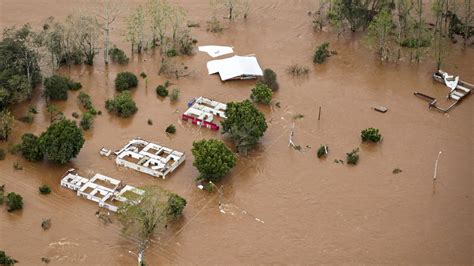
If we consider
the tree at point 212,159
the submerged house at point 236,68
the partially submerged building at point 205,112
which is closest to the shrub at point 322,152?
the tree at point 212,159

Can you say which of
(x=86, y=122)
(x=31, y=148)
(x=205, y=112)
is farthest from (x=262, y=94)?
(x=31, y=148)

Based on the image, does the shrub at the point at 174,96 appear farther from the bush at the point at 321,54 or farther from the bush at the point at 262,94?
the bush at the point at 321,54

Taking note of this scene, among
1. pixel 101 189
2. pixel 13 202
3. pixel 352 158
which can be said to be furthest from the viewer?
pixel 352 158

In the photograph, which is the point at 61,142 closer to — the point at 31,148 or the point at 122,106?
the point at 31,148

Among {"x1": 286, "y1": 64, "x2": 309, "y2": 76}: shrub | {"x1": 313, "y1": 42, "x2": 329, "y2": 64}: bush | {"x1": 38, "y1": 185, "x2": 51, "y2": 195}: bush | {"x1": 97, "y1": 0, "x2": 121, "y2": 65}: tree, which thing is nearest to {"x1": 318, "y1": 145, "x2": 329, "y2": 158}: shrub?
{"x1": 286, "y1": 64, "x2": 309, "y2": 76}: shrub

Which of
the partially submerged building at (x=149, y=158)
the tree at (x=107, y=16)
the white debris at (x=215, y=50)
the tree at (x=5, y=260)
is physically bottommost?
the tree at (x=5, y=260)

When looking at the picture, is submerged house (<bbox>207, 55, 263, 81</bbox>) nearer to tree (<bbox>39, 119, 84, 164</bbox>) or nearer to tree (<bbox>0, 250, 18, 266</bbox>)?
tree (<bbox>39, 119, 84, 164</bbox>)
